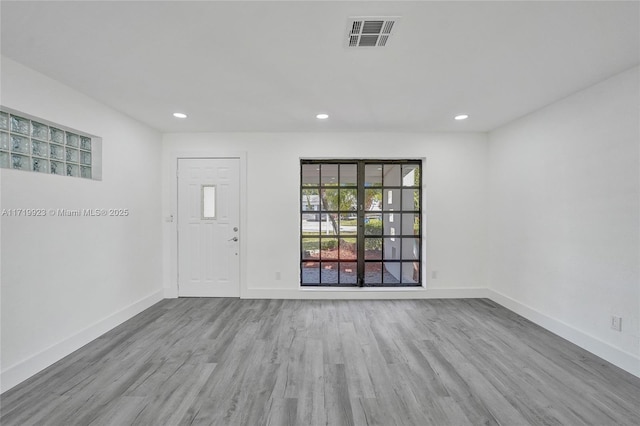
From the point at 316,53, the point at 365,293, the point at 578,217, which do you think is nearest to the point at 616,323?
the point at 578,217

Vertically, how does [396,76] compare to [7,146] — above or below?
above

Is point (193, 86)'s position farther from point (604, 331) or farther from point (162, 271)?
point (604, 331)

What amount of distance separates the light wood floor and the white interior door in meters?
0.82

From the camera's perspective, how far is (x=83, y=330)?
2.61 meters

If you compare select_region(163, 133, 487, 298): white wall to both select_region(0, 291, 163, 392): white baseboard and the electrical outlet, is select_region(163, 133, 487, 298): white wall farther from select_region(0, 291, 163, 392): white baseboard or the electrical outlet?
the electrical outlet

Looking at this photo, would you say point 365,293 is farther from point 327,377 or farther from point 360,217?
point 327,377

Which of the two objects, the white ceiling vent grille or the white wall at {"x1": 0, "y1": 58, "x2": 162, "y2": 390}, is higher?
the white ceiling vent grille

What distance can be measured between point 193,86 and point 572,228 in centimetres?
404

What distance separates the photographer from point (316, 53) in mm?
1954

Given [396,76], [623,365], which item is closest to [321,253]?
[396,76]

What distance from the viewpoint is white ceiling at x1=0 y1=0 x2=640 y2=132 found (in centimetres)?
155

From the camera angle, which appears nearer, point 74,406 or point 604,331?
point 74,406

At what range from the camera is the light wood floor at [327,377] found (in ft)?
5.71

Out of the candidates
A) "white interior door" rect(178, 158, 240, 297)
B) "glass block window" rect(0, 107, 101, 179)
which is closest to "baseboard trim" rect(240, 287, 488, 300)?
"white interior door" rect(178, 158, 240, 297)
